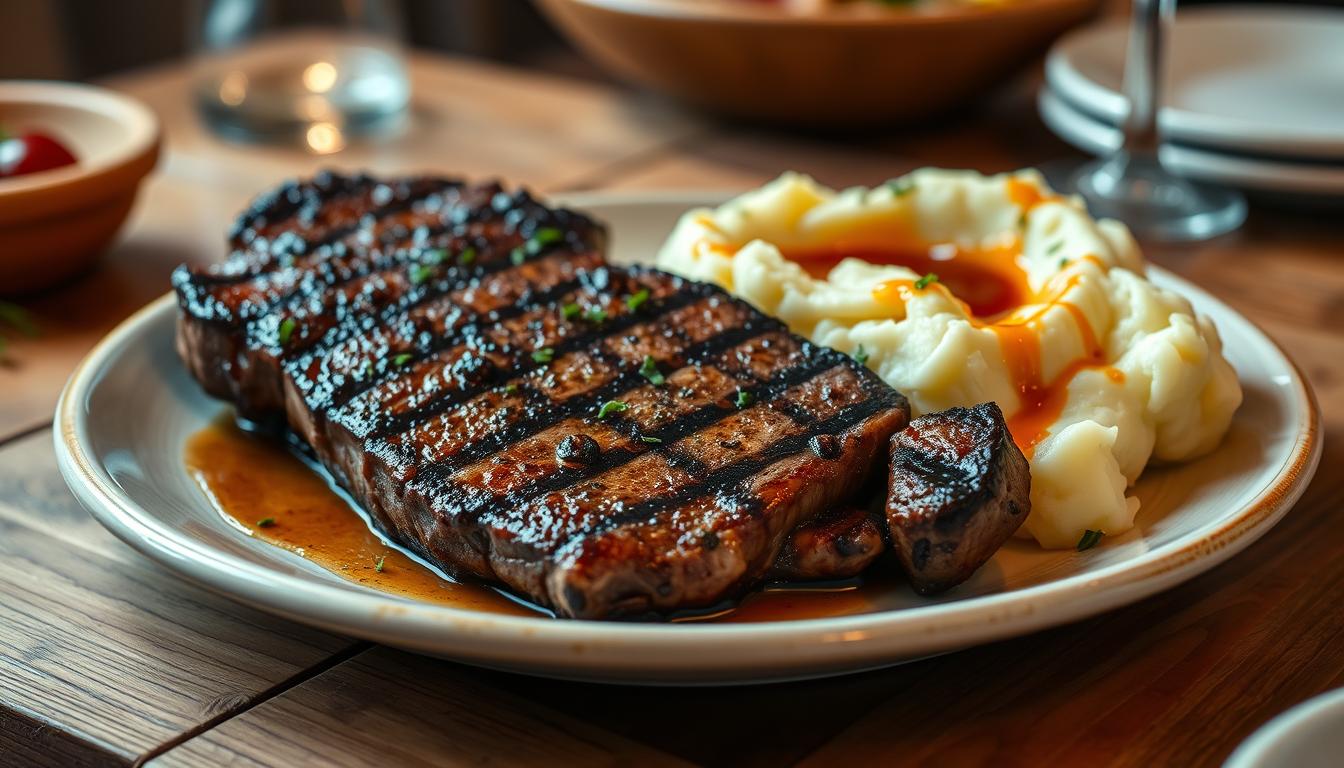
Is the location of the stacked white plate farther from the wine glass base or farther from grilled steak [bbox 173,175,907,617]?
grilled steak [bbox 173,175,907,617]

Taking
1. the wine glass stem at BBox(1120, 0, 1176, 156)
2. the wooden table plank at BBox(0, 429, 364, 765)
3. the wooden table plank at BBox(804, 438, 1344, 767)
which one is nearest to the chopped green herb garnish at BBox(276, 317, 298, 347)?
the wooden table plank at BBox(0, 429, 364, 765)

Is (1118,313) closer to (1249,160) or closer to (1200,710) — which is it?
(1200,710)

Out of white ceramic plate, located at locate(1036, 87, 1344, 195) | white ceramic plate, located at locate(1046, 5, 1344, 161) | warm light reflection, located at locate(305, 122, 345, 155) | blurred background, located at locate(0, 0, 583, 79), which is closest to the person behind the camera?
white ceramic plate, located at locate(1036, 87, 1344, 195)

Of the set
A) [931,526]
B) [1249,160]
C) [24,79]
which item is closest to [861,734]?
[931,526]

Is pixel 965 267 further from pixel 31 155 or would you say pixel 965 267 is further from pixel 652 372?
pixel 31 155

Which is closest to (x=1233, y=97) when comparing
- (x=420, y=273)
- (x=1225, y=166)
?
(x=1225, y=166)

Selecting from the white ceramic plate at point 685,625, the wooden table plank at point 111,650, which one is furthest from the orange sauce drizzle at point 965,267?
the wooden table plank at point 111,650

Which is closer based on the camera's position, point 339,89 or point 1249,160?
point 1249,160
